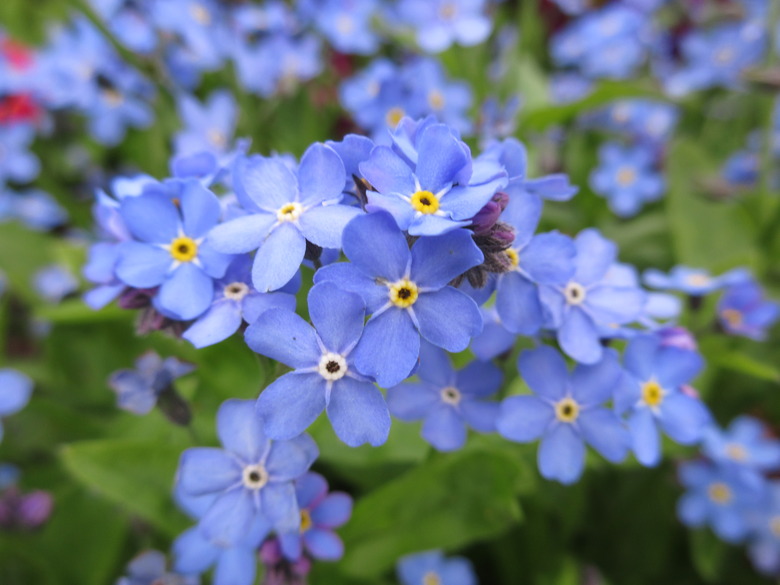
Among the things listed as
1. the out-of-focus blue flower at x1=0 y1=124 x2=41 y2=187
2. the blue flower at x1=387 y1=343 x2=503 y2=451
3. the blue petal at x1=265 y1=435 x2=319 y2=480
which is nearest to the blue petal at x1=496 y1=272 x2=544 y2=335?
the blue flower at x1=387 y1=343 x2=503 y2=451

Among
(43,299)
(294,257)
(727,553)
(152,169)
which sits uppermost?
(294,257)

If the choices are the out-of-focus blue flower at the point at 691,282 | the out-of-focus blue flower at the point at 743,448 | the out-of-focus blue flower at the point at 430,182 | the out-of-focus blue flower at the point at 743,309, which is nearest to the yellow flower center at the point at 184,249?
the out-of-focus blue flower at the point at 430,182

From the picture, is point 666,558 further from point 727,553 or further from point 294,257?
point 294,257

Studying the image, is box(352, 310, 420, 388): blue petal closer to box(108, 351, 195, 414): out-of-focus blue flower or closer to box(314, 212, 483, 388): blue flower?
box(314, 212, 483, 388): blue flower

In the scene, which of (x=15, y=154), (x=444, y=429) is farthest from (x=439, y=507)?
(x=15, y=154)

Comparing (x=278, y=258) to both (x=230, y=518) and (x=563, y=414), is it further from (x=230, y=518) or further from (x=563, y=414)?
(x=563, y=414)

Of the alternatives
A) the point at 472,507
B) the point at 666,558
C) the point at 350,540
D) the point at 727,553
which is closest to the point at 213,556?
the point at 350,540

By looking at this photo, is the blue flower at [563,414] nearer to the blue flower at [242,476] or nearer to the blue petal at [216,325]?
the blue flower at [242,476]
